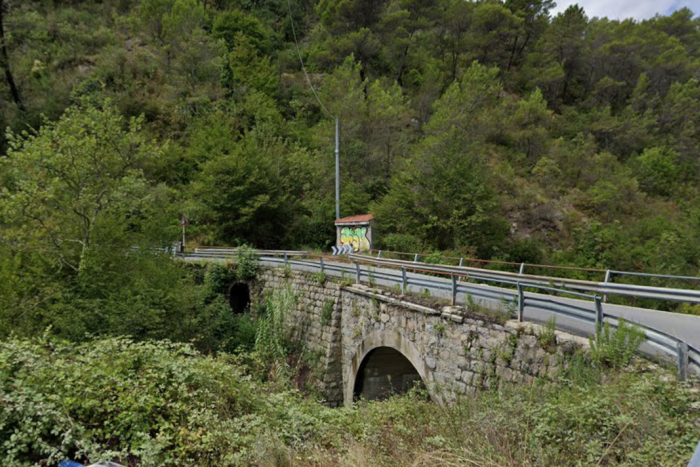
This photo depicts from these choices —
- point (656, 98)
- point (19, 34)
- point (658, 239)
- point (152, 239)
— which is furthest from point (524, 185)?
point (19, 34)

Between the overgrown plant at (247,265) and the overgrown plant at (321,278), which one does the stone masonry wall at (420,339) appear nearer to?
the overgrown plant at (321,278)

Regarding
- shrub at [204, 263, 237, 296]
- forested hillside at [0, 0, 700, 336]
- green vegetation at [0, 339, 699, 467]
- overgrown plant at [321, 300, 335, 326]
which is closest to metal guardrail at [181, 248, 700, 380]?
green vegetation at [0, 339, 699, 467]

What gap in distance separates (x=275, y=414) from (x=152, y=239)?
30.2 feet

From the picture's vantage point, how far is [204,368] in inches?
222

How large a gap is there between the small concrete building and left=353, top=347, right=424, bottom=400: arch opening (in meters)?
5.97

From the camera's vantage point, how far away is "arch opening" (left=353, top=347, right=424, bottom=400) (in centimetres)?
1041

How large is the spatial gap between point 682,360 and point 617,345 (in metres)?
0.70

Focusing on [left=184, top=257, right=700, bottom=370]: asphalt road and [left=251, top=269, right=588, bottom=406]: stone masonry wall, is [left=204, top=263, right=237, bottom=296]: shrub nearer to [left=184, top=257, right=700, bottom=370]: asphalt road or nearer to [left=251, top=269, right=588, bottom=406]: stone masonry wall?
[left=251, top=269, right=588, bottom=406]: stone masonry wall

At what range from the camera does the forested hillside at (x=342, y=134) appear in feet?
36.9

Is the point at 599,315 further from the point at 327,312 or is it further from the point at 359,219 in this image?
the point at 359,219

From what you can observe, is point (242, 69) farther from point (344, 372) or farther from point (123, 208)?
point (344, 372)

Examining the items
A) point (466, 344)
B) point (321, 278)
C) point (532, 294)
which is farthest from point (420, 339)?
point (321, 278)

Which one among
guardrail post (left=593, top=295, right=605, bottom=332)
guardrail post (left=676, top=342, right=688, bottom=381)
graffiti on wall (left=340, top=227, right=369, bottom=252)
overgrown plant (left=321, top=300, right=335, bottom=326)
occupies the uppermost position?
graffiti on wall (left=340, top=227, right=369, bottom=252)

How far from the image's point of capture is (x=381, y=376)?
35.3 feet
